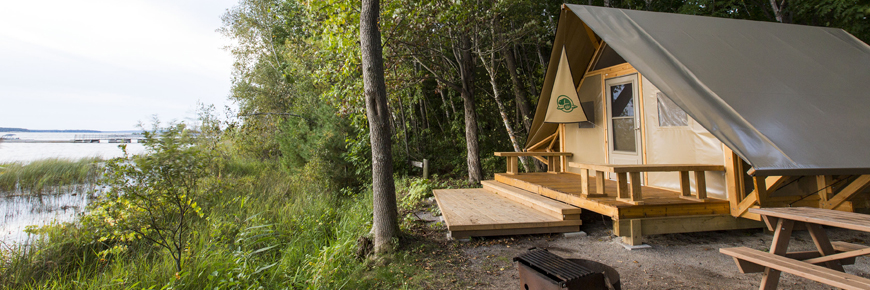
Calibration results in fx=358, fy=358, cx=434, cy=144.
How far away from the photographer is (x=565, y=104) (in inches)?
216

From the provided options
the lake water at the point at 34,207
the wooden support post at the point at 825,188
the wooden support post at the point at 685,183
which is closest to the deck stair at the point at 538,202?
the wooden support post at the point at 685,183

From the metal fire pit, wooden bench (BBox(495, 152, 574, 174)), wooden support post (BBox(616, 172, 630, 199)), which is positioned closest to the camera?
the metal fire pit

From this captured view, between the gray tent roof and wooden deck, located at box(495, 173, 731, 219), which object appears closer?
the gray tent roof

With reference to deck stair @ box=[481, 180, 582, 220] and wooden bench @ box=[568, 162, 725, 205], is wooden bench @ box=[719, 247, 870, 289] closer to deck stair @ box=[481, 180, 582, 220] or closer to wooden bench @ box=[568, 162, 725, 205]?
wooden bench @ box=[568, 162, 725, 205]

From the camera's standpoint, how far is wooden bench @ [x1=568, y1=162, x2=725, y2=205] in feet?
11.1

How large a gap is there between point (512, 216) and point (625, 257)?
1213 millimetres

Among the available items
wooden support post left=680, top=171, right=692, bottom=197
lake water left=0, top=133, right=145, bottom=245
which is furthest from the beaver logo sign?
lake water left=0, top=133, right=145, bottom=245

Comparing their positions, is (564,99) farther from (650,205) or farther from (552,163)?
(650,205)

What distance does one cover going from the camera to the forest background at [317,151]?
11.0ft

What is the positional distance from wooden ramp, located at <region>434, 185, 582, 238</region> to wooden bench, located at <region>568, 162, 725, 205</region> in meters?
0.41

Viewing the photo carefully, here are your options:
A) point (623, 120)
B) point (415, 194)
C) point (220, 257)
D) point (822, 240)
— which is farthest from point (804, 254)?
point (415, 194)

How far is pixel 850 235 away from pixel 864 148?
62.0 inches

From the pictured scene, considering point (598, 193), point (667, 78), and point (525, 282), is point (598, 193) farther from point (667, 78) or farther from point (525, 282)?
point (525, 282)

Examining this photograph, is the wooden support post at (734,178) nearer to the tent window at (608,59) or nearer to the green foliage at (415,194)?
the tent window at (608,59)
